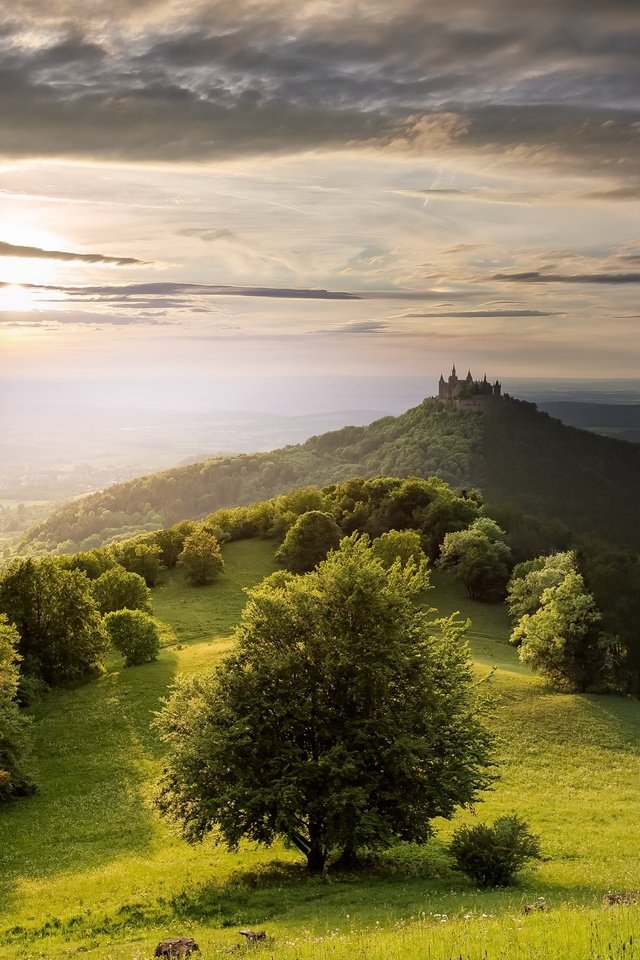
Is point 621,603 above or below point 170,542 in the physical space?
above

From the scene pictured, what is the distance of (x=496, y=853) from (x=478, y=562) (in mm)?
68175

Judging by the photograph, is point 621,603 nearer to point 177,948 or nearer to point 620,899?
point 620,899

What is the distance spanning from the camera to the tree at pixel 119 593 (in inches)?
A: 3091

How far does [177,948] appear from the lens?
1844cm

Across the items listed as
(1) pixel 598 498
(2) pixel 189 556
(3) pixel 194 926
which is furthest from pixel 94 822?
(1) pixel 598 498

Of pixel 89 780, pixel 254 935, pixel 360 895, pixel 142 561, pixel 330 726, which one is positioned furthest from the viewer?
pixel 142 561

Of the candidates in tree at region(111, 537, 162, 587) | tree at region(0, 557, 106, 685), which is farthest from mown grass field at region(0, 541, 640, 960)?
tree at region(111, 537, 162, 587)

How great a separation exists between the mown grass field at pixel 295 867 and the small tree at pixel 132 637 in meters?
2.61

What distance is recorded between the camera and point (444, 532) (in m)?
105

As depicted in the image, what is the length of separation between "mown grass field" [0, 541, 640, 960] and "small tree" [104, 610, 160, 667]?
2610 mm

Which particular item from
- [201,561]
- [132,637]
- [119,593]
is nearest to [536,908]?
[132,637]

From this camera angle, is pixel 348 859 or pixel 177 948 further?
pixel 348 859

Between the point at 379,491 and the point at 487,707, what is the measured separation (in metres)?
86.6

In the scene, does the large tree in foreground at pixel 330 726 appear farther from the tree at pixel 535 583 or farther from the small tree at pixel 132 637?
the tree at pixel 535 583
